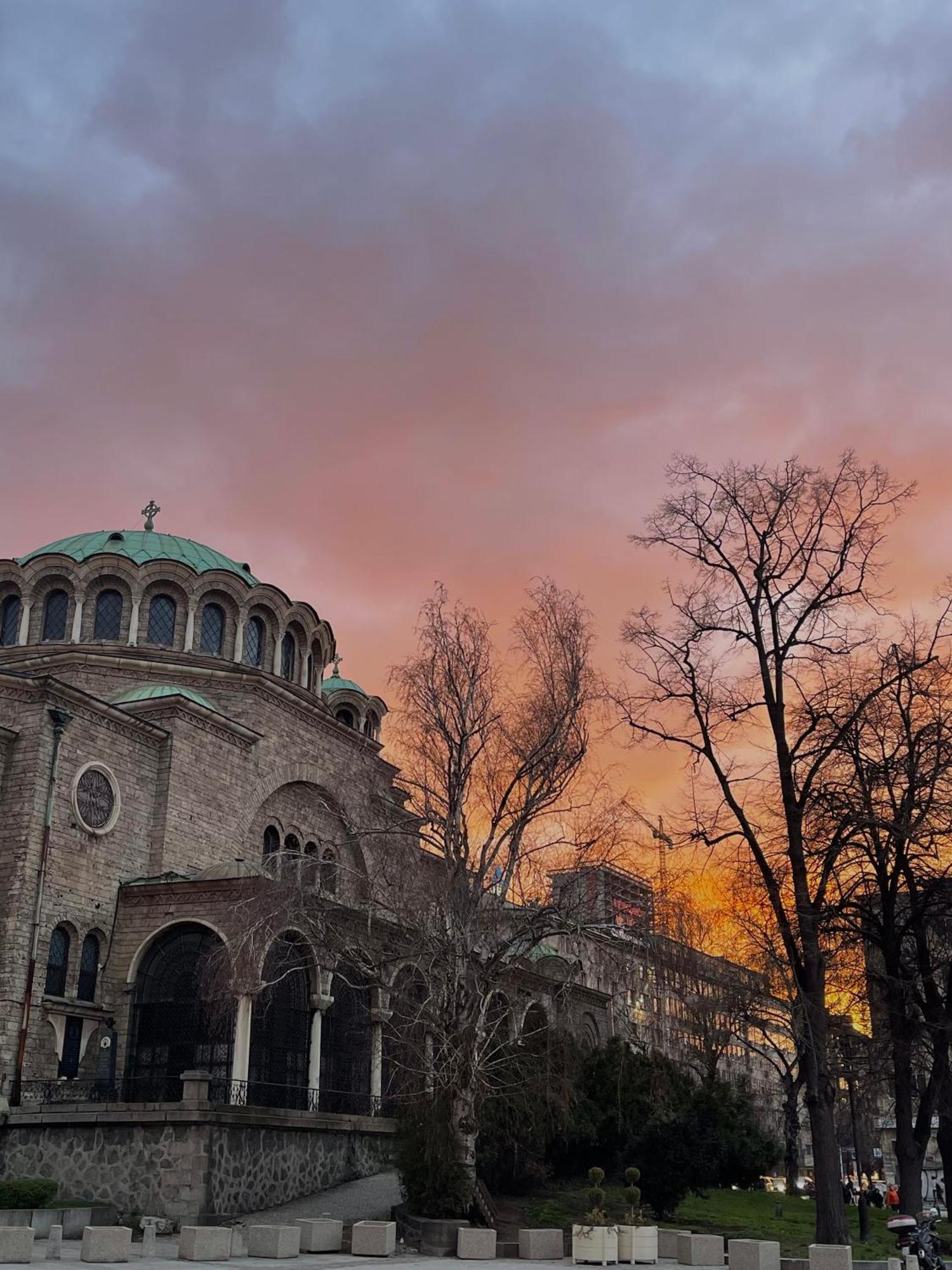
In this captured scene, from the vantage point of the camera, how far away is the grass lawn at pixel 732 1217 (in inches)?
783

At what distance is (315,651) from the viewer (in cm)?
3659

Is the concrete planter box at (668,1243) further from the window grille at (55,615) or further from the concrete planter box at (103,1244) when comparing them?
the window grille at (55,615)

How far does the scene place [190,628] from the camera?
32.0 meters

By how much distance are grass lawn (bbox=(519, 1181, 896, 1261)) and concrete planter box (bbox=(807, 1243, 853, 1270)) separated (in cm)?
242

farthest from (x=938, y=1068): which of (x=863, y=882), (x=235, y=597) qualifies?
(x=235, y=597)

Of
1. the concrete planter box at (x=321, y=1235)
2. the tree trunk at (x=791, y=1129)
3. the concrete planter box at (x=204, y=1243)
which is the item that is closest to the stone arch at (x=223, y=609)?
the concrete planter box at (x=321, y=1235)

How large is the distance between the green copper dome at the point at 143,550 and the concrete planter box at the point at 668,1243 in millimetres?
21037

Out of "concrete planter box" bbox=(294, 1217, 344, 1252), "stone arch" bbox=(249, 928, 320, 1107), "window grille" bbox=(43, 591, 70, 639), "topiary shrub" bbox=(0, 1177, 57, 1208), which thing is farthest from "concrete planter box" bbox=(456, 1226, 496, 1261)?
"window grille" bbox=(43, 591, 70, 639)

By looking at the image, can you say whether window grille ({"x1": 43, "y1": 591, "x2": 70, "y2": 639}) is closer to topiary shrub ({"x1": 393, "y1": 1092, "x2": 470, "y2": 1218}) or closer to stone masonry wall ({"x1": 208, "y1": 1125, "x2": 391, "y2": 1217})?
stone masonry wall ({"x1": 208, "y1": 1125, "x2": 391, "y2": 1217})

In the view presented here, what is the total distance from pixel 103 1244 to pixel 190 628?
19702 millimetres

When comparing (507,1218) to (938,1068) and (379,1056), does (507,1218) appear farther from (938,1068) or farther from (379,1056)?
(938,1068)

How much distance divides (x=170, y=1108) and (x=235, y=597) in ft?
55.3

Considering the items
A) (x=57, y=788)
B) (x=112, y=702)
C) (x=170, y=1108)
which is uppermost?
(x=112, y=702)

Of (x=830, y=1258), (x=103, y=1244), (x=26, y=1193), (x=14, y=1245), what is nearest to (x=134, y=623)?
(x=26, y=1193)
